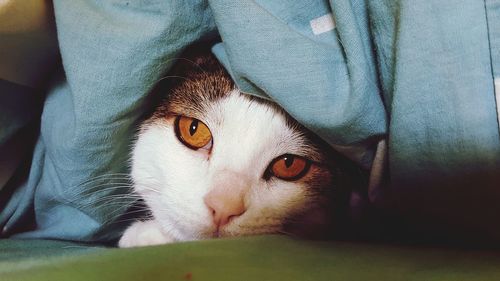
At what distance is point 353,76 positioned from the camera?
0.77 metres

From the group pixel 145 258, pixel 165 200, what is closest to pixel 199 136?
pixel 165 200

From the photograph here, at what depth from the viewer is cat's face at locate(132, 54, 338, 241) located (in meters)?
0.88

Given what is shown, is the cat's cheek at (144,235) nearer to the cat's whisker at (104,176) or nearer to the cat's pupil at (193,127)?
the cat's whisker at (104,176)

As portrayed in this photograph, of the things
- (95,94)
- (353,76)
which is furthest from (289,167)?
(95,94)

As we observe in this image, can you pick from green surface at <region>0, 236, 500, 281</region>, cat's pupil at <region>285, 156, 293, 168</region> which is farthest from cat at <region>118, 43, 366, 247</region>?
green surface at <region>0, 236, 500, 281</region>

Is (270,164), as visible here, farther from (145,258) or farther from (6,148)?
(6,148)

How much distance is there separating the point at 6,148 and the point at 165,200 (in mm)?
394

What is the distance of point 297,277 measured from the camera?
1.82 ft

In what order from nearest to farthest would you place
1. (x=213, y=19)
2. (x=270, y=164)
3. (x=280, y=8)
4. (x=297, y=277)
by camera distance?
(x=297, y=277) < (x=280, y=8) < (x=213, y=19) < (x=270, y=164)

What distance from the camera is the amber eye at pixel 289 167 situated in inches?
38.7

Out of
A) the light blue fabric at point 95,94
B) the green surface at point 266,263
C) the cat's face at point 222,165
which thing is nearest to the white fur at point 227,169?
the cat's face at point 222,165

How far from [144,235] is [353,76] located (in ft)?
1.86

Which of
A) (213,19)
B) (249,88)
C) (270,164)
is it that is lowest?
(270,164)

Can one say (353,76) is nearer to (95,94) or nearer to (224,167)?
(224,167)
